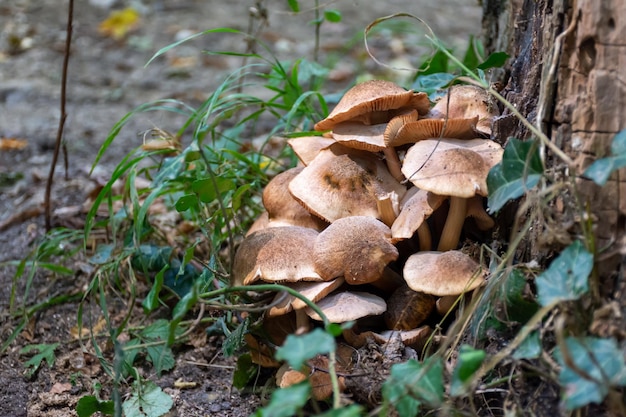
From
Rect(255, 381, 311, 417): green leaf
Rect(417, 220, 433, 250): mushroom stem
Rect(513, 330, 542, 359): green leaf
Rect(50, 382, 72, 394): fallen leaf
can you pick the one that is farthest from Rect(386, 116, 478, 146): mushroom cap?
Rect(50, 382, 72, 394): fallen leaf

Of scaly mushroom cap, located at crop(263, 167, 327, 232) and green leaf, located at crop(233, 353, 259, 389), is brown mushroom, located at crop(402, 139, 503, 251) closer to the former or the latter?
scaly mushroom cap, located at crop(263, 167, 327, 232)

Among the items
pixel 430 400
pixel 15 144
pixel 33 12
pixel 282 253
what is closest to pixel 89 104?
pixel 15 144

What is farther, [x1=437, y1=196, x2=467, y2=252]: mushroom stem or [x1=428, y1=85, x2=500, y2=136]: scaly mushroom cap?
[x1=428, y1=85, x2=500, y2=136]: scaly mushroom cap

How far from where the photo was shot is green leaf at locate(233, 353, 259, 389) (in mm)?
2299

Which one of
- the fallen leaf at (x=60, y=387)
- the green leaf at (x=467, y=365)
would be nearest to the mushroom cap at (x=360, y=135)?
the green leaf at (x=467, y=365)

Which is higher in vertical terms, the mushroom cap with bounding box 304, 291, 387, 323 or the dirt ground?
the mushroom cap with bounding box 304, 291, 387, 323

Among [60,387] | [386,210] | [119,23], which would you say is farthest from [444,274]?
[119,23]

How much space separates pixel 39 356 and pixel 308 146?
1229 millimetres

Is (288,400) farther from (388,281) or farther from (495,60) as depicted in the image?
(495,60)

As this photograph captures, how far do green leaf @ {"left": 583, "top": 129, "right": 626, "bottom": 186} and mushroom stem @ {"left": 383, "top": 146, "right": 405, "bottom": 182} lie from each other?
2.52 feet

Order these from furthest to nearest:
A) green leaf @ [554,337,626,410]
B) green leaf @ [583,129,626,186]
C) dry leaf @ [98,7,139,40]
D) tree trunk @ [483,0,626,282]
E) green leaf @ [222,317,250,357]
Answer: dry leaf @ [98,7,139,40] < green leaf @ [222,317,250,357] < tree trunk @ [483,0,626,282] < green leaf @ [583,129,626,186] < green leaf @ [554,337,626,410]

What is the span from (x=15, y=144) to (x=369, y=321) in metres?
3.20

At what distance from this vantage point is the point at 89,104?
17.4 ft

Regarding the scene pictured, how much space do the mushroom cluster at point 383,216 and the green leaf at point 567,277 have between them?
35 centimetres
